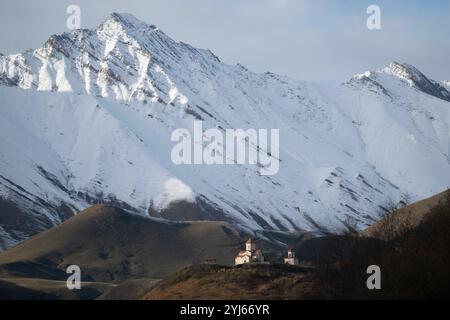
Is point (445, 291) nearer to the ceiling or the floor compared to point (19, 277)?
nearer to the floor

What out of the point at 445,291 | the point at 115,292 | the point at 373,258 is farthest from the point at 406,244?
the point at 115,292

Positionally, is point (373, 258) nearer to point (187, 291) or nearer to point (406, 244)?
point (406, 244)

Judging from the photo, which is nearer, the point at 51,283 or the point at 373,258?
the point at 373,258
